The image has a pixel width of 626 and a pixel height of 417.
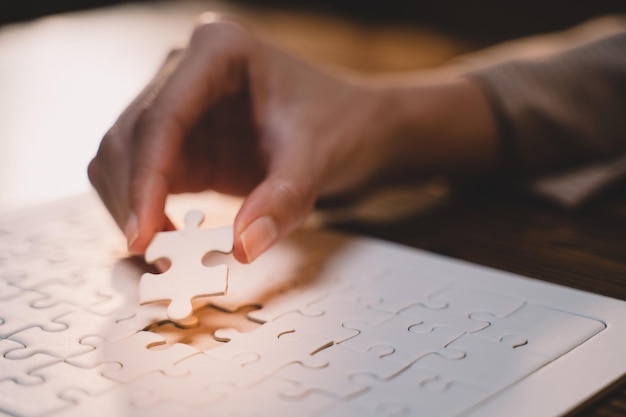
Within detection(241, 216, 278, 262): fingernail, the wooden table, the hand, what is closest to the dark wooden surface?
the wooden table

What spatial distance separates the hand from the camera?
35.9 inches

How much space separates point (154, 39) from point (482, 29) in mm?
1308

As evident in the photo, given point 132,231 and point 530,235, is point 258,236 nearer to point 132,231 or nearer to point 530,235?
point 132,231

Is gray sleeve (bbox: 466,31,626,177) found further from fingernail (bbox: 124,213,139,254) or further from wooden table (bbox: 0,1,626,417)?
fingernail (bbox: 124,213,139,254)

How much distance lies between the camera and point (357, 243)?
102 cm

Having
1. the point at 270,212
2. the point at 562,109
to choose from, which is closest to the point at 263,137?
the point at 270,212

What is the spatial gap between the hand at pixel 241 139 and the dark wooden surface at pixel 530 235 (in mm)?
130

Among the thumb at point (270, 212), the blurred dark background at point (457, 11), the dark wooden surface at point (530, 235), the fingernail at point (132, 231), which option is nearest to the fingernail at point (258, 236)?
the thumb at point (270, 212)

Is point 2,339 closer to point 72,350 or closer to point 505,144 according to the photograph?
point 72,350

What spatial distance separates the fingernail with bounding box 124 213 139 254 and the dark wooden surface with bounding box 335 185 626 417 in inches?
13.0

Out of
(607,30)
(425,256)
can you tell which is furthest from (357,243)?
(607,30)

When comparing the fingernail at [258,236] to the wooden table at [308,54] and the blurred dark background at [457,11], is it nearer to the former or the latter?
the wooden table at [308,54]

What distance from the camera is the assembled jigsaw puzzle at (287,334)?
0.64 meters

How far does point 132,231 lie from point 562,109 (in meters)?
0.70
